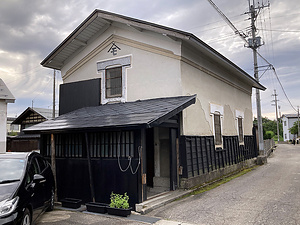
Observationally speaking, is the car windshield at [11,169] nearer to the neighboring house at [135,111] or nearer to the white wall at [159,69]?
the neighboring house at [135,111]

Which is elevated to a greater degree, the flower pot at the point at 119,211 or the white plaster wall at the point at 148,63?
the white plaster wall at the point at 148,63

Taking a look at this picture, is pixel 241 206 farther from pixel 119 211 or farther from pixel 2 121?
pixel 2 121

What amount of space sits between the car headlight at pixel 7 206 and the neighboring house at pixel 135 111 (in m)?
3.04

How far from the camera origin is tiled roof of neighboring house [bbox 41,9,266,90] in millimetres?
9478

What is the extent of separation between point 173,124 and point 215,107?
4.36 m

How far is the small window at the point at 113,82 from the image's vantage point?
36.4 ft

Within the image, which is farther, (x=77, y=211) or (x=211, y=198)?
(x=211, y=198)

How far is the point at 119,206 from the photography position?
6711 mm

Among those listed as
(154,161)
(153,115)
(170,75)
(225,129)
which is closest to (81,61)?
(170,75)

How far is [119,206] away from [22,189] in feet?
8.63

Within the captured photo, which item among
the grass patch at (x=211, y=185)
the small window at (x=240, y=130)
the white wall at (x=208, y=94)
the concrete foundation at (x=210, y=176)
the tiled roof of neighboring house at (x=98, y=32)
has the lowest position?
the grass patch at (x=211, y=185)

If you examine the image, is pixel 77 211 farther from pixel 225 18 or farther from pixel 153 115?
pixel 225 18

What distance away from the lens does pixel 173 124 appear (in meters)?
9.02

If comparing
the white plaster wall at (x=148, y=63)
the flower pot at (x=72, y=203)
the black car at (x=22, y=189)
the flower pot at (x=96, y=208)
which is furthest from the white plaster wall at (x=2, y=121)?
the flower pot at (x=96, y=208)
